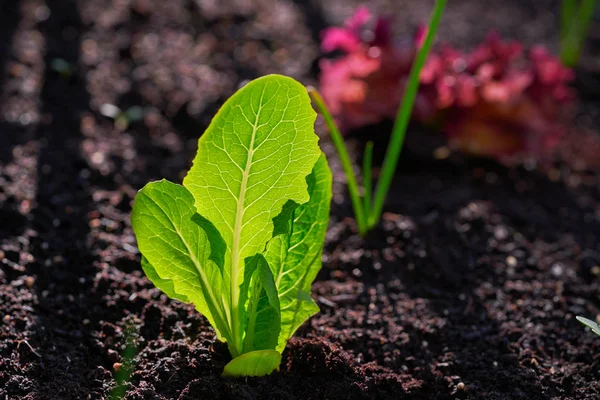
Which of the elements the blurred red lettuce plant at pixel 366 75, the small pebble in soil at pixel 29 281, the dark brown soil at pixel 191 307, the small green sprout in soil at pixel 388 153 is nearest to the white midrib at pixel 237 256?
the dark brown soil at pixel 191 307

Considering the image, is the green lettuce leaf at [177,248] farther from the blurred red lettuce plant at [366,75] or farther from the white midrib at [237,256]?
the blurred red lettuce plant at [366,75]

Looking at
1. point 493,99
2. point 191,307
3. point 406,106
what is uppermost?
point 406,106

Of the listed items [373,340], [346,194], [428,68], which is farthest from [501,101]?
[373,340]

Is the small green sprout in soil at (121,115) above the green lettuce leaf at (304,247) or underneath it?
above

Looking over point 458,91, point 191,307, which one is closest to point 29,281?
point 191,307

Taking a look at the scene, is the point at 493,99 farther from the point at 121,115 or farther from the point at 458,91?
the point at 121,115

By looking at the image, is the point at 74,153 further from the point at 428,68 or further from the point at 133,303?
the point at 428,68

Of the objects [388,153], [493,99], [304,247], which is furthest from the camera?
[493,99]

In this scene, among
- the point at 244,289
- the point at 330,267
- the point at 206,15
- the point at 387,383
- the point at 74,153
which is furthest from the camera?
the point at 206,15
